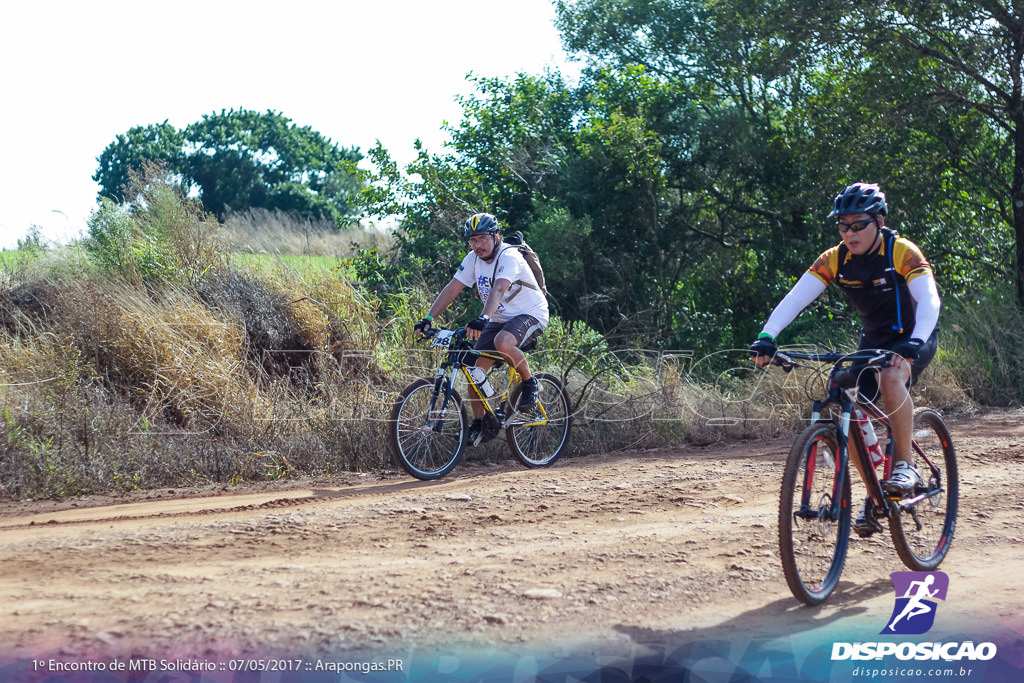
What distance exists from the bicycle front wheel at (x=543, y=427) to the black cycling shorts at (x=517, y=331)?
0.52m

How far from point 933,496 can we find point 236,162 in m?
49.7

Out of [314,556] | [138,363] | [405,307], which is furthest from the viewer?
[405,307]

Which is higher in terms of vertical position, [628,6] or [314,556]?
[628,6]

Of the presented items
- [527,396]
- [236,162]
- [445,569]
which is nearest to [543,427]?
[527,396]

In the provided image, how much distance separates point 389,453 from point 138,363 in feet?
10.3

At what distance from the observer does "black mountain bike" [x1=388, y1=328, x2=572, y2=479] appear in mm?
7852

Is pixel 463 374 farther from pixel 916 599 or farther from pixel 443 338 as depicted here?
pixel 916 599

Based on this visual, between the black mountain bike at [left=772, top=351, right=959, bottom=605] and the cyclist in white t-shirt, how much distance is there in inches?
138

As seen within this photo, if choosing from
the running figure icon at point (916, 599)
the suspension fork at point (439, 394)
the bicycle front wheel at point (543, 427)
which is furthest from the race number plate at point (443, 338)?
the running figure icon at point (916, 599)

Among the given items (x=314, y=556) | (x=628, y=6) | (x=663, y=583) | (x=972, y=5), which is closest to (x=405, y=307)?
(x=314, y=556)

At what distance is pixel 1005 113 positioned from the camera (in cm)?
1338

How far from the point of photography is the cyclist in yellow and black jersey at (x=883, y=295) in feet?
15.7

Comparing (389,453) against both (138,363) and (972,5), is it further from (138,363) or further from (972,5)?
(972,5)

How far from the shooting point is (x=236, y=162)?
5003 centimetres
